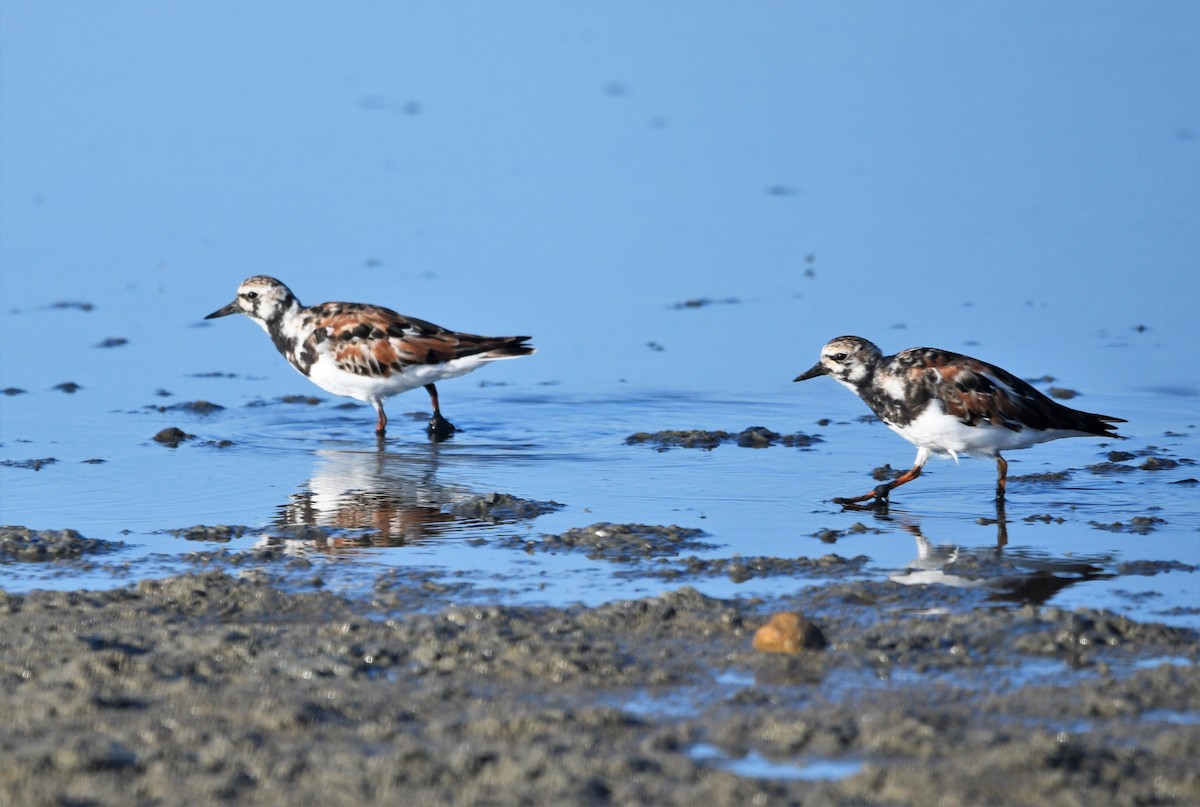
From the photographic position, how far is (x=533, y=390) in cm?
1172

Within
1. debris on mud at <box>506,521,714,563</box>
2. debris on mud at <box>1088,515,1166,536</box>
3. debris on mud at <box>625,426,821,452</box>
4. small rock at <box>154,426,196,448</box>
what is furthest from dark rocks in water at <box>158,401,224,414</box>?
debris on mud at <box>1088,515,1166,536</box>

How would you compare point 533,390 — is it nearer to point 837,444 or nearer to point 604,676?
point 837,444

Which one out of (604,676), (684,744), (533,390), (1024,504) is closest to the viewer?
(684,744)

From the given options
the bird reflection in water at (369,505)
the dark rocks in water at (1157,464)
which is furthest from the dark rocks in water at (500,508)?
the dark rocks in water at (1157,464)

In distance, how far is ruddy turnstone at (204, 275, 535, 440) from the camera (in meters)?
11.0

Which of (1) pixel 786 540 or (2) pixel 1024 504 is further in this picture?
(2) pixel 1024 504

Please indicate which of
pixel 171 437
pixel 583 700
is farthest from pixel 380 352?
pixel 583 700

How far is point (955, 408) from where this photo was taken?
8602 mm

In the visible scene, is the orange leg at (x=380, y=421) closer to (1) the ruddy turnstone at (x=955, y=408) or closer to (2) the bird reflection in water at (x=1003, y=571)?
(1) the ruddy turnstone at (x=955, y=408)

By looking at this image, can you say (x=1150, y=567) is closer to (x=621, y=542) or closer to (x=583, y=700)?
(x=621, y=542)

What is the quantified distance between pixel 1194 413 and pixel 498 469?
4.63 meters

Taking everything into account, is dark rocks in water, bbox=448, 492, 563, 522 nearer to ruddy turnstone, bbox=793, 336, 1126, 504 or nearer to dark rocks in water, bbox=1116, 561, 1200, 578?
ruddy turnstone, bbox=793, 336, 1126, 504

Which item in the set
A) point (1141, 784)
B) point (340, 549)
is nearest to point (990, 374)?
point (340, 549)

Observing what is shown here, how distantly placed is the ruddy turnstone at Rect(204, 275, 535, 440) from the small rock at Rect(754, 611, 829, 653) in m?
5.17
